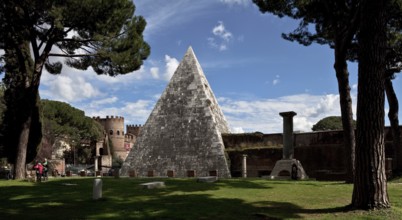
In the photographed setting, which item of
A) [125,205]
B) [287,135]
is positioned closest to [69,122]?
[287,135]

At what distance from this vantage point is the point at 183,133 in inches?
966

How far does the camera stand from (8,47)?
17.6 meters

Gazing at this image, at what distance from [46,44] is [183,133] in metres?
9.97

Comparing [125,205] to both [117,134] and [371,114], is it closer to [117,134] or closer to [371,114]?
[371,114]

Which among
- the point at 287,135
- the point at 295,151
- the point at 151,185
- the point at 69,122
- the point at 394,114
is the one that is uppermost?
the point at 69,122

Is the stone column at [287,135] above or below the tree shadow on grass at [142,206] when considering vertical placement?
above

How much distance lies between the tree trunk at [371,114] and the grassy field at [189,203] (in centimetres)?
35

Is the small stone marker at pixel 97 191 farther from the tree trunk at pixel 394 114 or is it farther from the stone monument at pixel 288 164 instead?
the tree trunk at pixel 394 114

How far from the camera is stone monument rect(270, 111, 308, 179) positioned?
55.0 ft

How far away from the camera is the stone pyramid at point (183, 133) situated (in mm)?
23297

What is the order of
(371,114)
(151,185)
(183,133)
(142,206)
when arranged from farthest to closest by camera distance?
1. (183,133)
2. (151,185)
3. (142,206)
4. (371,114)

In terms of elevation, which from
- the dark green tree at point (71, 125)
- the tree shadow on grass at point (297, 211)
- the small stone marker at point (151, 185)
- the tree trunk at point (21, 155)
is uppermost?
the dark green tree at point (71, 125)

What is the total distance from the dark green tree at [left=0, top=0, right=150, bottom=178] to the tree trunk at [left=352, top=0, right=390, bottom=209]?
38.5ft

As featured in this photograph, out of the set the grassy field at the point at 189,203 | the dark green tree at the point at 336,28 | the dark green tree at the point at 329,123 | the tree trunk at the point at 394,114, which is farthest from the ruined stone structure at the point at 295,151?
the dark green tree at the point at 329,123
